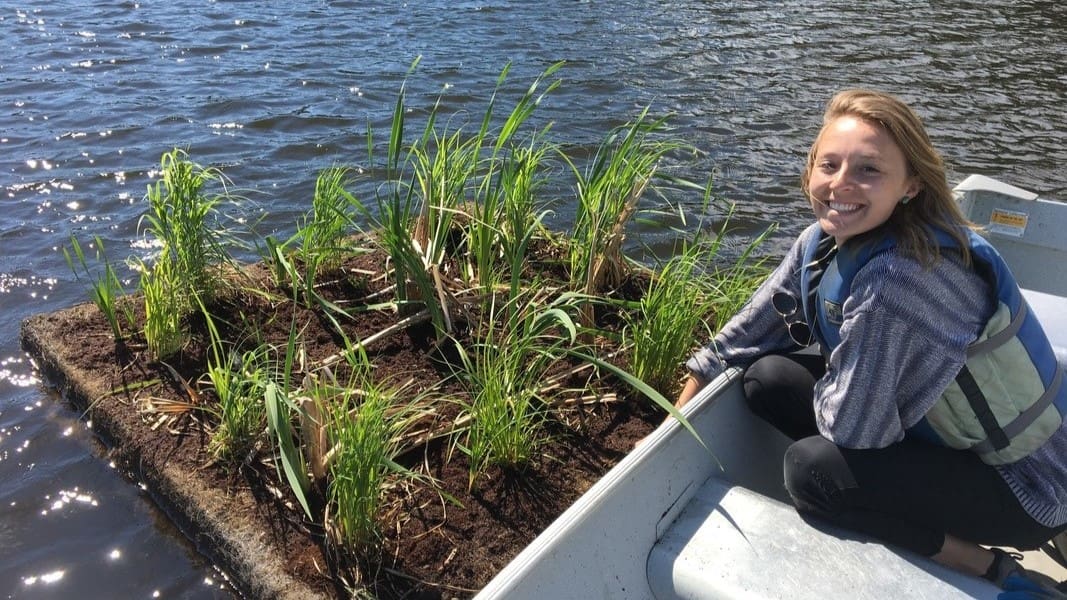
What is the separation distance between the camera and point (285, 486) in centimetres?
267

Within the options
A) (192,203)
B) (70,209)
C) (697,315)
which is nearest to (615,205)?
(697,315)

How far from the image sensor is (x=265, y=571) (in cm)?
243

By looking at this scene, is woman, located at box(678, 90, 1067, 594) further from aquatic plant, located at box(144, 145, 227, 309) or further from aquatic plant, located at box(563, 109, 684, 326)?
aquatic plant, located at box(144, 145, 227, 309)

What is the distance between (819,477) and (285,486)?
Result: 1.48 m

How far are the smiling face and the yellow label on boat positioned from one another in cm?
175

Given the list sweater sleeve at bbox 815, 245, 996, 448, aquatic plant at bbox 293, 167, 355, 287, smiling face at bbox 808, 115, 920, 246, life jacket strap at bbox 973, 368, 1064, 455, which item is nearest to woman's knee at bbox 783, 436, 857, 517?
sweater sleeve at bbox 815, 245, 996, 448

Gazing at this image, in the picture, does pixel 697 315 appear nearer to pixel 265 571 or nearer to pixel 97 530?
pixel 265 571

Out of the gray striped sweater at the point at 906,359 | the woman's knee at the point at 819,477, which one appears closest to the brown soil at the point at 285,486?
the woman's knee at the point at 819,477

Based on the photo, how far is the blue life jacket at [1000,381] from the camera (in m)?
2.03

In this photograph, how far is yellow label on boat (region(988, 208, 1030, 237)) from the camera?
3.56 meters

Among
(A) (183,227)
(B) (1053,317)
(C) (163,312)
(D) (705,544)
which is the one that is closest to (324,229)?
(A) (183,227)

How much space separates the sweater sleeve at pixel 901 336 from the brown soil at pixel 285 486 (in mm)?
944

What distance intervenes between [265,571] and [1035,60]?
27.0ft

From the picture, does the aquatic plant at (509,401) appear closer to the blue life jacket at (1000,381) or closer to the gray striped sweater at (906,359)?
the gray striped sweater at (906,359)
